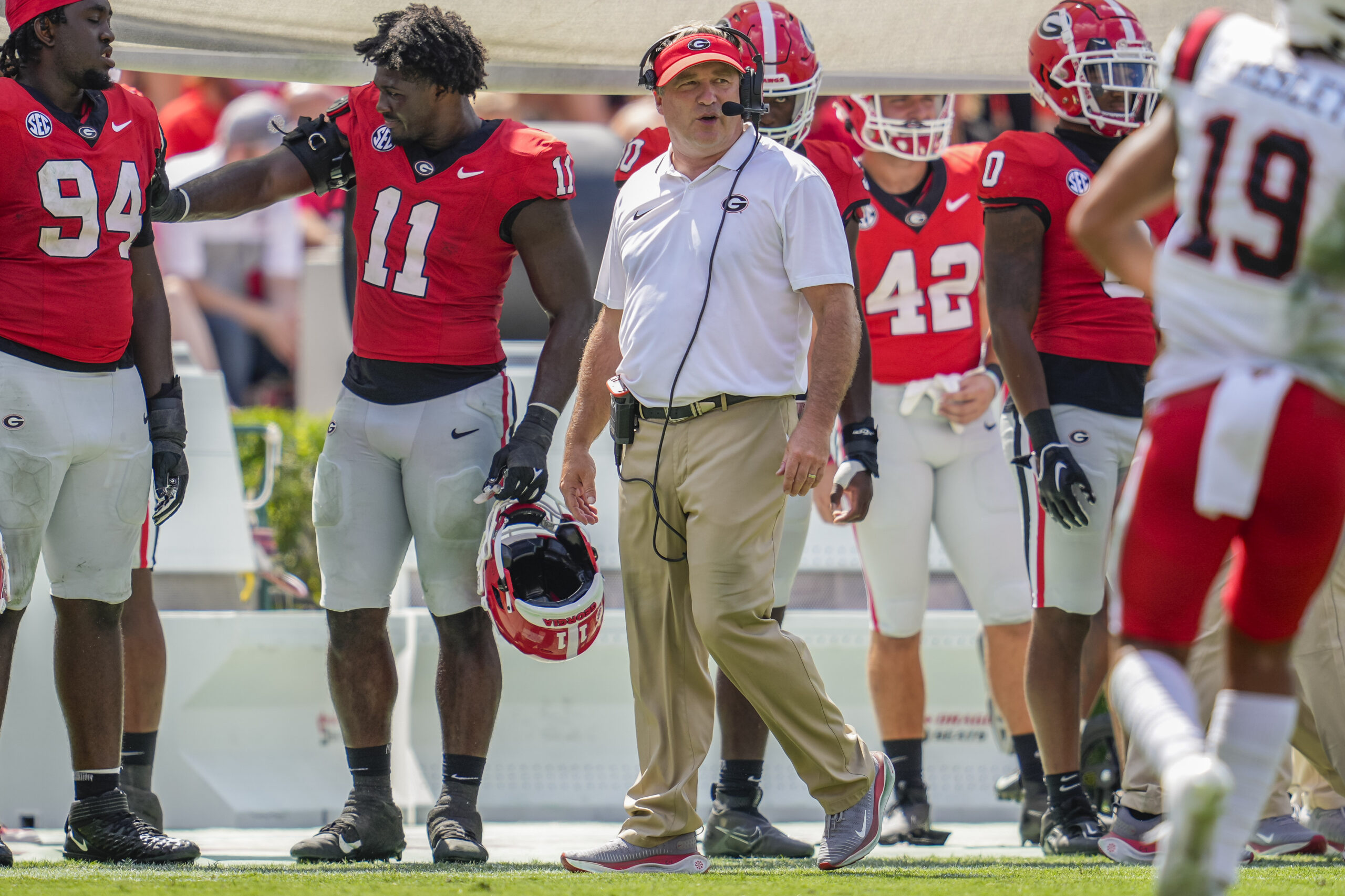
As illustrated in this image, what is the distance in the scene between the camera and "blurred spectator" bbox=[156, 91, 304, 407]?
9.91 m

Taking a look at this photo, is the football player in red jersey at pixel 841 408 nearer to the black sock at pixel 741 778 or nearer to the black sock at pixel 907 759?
A: the black sock at pixel 741 778

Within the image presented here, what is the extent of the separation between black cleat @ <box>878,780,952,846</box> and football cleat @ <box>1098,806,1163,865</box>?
0.85 meters

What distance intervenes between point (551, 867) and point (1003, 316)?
6.18 feet

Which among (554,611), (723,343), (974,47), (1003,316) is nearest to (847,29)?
(974,47)

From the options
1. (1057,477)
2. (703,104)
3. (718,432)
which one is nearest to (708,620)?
(718,432)

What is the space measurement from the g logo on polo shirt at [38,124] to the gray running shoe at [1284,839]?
3605 millimetres

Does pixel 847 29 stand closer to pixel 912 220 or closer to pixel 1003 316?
pixel 912 220

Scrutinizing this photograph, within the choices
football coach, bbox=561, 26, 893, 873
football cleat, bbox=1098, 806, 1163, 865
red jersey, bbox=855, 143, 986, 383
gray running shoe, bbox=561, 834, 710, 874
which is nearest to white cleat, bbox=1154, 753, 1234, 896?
football coach, bbox=561, 26, 893, 873

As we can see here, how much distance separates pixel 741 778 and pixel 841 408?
1080 millimetres

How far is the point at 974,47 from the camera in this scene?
556 centimetres

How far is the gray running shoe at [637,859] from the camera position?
395 centimetres

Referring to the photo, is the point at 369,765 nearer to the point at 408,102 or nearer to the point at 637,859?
the point at 637,859

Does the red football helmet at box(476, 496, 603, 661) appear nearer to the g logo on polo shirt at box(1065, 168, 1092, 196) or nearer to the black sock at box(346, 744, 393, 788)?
the black sock at box(346, 744, 393, 788)

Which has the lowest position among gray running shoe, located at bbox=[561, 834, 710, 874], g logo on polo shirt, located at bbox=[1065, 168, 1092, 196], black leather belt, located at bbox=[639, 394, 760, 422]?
gray running shoe, located at bbox=[561, 834, 710, 874]
